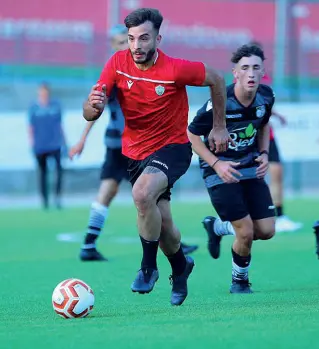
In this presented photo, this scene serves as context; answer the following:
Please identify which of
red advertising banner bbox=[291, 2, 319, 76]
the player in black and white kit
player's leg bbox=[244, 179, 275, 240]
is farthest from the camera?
red advertising banner bbox=[291, 2, 319, 76]

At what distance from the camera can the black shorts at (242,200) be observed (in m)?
7.70

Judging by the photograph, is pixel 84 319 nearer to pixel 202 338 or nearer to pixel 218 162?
pixel 202 338

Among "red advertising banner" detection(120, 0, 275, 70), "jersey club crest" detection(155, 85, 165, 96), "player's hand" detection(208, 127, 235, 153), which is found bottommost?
"red advertising banner" detection(120, 0, 275, 70)

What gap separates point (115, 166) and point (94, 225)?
64 cm

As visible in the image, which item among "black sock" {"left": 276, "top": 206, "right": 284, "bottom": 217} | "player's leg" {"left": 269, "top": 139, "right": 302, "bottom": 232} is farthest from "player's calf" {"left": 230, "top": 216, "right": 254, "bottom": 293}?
"black sock" {"left": 276, "top": 206, "right": 284, "bottom": 217}

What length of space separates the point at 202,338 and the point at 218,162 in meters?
2.36

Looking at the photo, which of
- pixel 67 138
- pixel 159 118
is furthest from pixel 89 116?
pixel 67 138

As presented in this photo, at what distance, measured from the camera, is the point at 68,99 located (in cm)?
2117

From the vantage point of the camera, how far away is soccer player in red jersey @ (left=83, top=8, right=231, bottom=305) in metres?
6.57

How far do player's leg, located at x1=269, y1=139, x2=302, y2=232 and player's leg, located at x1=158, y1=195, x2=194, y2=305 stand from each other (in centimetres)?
547

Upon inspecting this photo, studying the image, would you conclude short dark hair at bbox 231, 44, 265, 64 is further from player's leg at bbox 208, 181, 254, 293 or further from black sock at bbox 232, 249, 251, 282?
black sock at bbox 232, 249, 251, 282

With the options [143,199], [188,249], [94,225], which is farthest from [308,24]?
[143,199]

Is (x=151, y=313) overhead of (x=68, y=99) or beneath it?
overhead

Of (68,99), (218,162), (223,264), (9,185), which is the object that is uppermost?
(218,162)
